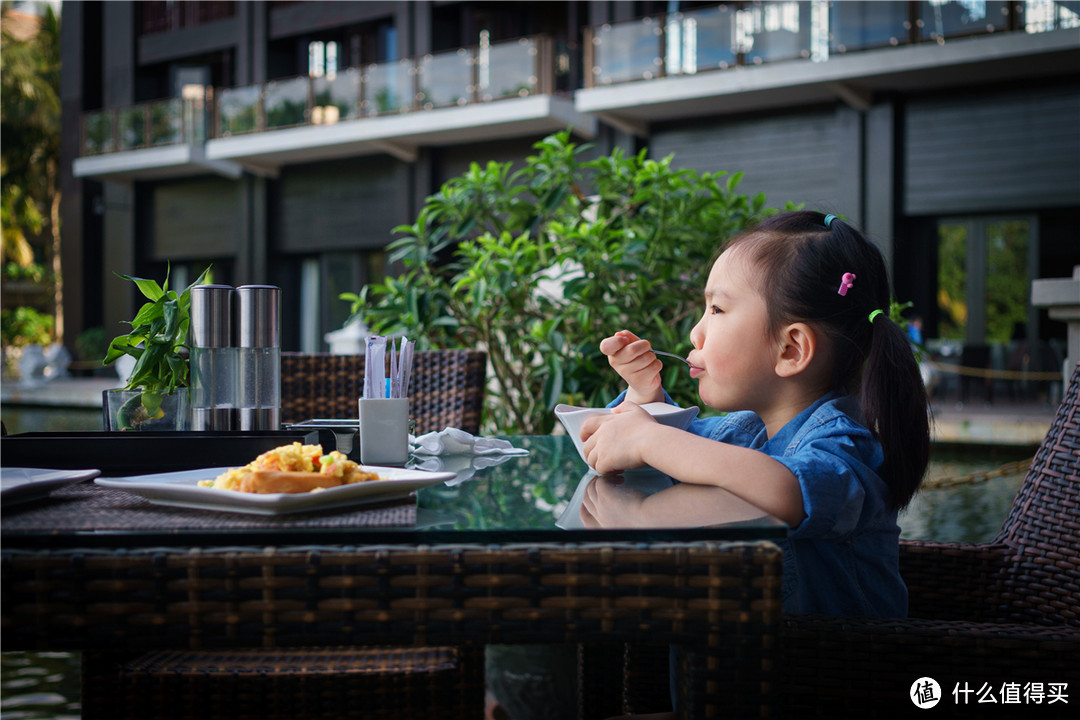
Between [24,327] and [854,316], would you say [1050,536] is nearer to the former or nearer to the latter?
[854,316]

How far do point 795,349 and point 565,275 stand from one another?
1682 millimetres

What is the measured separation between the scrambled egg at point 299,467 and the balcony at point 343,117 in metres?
10.5

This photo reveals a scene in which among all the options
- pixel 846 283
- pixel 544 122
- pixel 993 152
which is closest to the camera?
pixel 846 283

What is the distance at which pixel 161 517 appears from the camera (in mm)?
728

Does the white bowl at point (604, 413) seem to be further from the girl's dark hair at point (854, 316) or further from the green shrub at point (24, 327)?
the green shrub at point (24, 327)

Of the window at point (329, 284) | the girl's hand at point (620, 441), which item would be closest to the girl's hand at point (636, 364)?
the girl's hand at point (620, 441)

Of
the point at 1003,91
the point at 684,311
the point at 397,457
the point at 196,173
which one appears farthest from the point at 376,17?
the point at 397,457

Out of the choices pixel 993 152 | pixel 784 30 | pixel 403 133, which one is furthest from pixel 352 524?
pixel 403 133

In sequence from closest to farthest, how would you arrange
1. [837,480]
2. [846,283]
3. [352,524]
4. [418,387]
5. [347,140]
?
[352,524]
[837,480]
[846,283]
[418,387]
[347,140]

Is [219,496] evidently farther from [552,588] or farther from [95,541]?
[552,588]

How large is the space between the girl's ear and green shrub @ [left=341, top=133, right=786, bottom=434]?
1.33 m

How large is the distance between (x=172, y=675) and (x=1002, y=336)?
38.8 feet

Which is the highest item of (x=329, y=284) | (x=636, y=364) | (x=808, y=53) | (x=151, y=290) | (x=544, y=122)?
(x=808, y=53)

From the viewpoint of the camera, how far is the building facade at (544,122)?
30.6 feet
